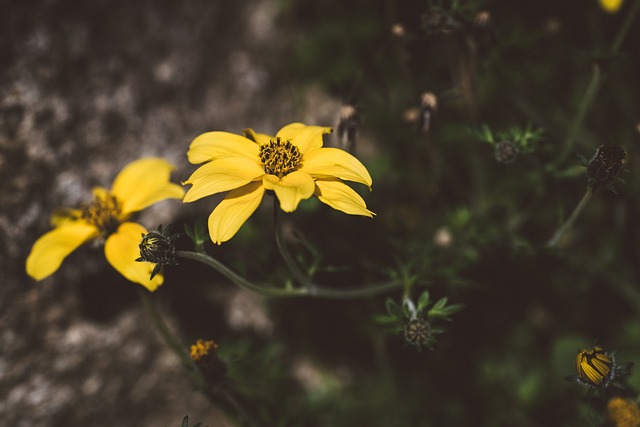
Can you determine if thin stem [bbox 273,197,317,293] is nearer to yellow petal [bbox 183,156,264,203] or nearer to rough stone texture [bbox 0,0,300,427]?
yellow petal [bbox 183,156,264,203]

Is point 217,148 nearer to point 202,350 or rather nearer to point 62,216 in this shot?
point 202,350

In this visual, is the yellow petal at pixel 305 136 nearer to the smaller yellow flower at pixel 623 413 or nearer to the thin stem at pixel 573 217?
the thin stem at pixel 573 217

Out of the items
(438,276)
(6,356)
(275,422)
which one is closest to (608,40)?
(438,276)

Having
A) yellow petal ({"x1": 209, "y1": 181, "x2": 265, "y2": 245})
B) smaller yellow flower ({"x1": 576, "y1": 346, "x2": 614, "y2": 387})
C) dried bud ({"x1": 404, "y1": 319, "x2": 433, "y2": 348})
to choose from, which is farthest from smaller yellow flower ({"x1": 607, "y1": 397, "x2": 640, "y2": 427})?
yellow petal ({"x1": 209, "y1": 181, "x2": 265, "y2": 245})

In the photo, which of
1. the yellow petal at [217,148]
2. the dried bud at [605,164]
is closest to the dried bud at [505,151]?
the dried bud at [605,164]

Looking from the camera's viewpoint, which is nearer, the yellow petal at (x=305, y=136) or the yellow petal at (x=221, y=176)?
the yellow petal at (x=221, y=176)

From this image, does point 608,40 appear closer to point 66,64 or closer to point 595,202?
point 595,202

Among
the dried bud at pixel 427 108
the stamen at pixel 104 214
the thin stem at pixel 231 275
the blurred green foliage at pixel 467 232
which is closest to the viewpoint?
the thin stem at pixel 231 275
